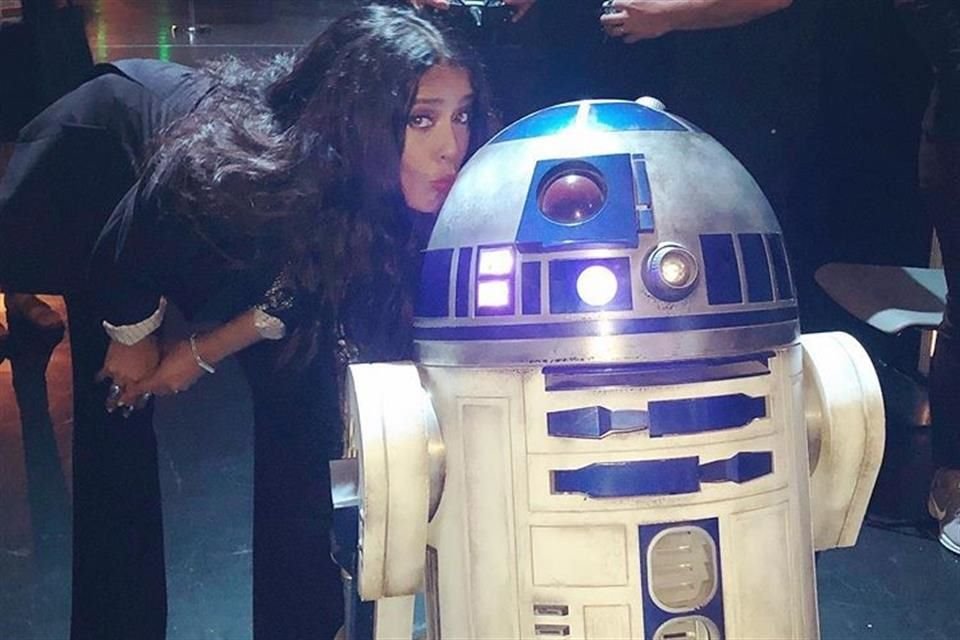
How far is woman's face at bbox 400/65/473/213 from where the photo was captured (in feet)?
2.95

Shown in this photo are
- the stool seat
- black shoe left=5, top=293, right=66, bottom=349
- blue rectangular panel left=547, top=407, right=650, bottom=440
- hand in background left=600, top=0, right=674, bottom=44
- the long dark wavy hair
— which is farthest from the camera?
black shoe left=5, top=293, right=66, bottom=349

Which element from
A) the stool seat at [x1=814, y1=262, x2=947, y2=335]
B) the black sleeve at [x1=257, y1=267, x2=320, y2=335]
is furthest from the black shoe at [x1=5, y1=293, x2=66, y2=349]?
the stool seat at [x1=814, y1=262, x2=947, y2=335]

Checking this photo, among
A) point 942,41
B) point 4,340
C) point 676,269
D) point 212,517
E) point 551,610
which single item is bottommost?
point 212,517

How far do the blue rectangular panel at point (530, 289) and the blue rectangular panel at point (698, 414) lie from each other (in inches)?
3.7

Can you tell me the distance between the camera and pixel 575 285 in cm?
65

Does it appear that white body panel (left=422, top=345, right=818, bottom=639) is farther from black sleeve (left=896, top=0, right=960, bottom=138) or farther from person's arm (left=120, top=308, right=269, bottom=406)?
black sleeve (left=896, top=0, right=960, bottom=138)

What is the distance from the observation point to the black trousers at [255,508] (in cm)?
107

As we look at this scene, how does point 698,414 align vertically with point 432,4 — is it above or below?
below

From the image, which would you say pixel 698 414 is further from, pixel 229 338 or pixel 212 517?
pixel 212 517

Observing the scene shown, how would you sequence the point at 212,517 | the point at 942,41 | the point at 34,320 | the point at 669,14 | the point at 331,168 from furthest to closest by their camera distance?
the point at 34,320
the point at 212,517
the point at 942,41
the point at 669,14
the point at 331,168

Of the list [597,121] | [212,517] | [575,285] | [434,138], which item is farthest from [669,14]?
[212,517]

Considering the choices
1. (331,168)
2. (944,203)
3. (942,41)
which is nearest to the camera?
(331,168)

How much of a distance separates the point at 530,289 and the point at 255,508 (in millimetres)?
573

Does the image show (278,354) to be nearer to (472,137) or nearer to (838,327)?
(472,137)
